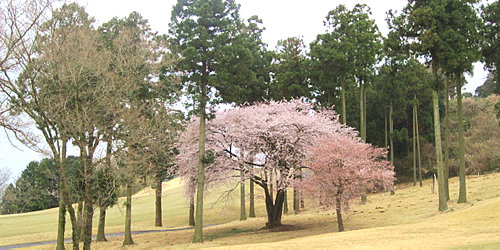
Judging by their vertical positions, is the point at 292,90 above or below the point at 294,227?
above

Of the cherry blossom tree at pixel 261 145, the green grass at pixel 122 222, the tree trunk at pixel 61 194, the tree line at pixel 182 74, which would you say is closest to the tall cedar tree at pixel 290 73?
the tree line at pixel 182 74

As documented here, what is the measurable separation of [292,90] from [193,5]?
1247cm

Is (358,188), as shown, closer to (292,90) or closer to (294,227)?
(294,227)

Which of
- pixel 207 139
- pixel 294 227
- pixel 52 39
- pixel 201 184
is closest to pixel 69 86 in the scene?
pixel 52 39

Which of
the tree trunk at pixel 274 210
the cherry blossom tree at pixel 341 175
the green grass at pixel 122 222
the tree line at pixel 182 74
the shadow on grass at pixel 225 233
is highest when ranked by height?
the tree line at pixel 182 74

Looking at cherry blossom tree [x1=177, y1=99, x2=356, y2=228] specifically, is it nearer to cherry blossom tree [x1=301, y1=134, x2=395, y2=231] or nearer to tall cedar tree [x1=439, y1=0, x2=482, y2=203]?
cherry blossom tree [x1=301, y1=134, x2=395, y2=231]

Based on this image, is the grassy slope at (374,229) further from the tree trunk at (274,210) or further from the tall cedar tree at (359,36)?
the tall cedar tree at (359,36)

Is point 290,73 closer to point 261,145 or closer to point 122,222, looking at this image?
point 261,145

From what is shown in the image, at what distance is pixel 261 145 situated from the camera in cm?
2580

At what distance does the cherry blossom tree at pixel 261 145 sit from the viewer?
25.3 metres

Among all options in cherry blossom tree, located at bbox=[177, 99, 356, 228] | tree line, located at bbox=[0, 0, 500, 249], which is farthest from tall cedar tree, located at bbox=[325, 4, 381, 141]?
cherry blossom tree, located at bbox=[177, 99, 356, 228]

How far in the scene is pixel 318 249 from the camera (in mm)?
13688

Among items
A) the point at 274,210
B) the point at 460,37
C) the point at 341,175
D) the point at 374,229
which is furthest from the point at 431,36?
the point at 274,210

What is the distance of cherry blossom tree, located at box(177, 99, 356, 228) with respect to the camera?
25.3m
